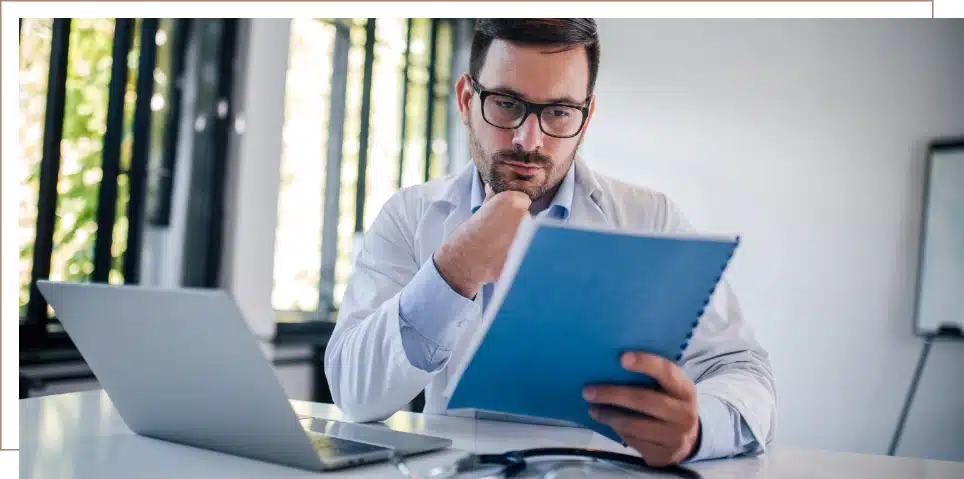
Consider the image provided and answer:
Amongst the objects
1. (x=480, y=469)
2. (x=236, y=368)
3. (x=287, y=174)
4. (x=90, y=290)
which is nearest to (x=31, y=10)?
(x=90, y=290)

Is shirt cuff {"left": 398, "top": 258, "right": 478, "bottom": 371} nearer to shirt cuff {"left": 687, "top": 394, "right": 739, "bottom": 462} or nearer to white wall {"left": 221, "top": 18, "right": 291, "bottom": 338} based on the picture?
shirt cuff {"left": 687, "top": 394, "right": 739, "bottom": 462}

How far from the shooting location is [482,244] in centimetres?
86

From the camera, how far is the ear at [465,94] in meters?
1.33

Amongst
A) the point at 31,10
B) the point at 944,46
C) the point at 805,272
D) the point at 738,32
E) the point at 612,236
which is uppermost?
the point at 738,32

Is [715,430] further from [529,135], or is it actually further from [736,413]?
[529,135]

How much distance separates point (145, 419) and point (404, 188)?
713mm

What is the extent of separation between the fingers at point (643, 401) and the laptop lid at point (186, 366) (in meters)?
0.27

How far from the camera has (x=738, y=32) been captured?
4359mm

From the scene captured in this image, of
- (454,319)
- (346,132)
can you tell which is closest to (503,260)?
(454,319)

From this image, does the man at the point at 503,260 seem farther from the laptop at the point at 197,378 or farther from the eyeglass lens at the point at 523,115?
the laptop at the point at 197,378

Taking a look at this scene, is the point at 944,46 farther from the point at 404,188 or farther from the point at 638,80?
the point at 404,188

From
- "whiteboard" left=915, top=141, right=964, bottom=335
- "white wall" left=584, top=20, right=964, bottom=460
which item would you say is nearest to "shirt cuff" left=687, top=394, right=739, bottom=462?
"white wall" left=584, top=20, right=964, bottom=460

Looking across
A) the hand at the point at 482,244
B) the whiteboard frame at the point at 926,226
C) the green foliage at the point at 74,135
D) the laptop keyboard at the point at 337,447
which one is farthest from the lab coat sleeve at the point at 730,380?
the whiteboard frame at the point at 926,226

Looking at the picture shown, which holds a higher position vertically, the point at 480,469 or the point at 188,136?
the point at 188,136
